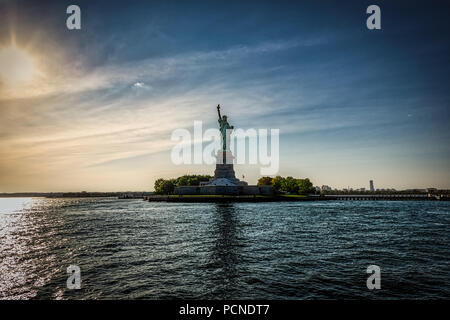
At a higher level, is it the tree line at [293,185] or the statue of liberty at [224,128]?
the statue of liberty at [224,128]

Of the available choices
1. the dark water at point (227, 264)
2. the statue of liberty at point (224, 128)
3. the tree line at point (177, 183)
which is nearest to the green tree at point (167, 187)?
the tree line at point (177, 183)

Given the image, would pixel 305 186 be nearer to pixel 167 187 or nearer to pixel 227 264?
pixel 167 187

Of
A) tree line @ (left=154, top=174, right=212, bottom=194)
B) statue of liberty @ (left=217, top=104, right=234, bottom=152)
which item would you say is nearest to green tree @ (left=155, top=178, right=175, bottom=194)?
tree line @ (left=154, top=174, right=212, bottom=194)

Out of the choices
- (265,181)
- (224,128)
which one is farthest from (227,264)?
(265,181)

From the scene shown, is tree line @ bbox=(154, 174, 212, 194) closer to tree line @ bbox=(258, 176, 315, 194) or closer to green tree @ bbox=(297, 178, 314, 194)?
tree line @ bbox=(258, 176, 315, 194)

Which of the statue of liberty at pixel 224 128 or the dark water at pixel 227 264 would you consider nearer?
the dark water at pixel 227 264

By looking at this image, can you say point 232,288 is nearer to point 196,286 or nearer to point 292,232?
point 196,286

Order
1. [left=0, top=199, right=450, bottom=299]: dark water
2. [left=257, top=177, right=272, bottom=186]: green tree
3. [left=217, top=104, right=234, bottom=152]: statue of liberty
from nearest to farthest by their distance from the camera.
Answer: [left=0, top=199, right=450, bottom=299]: dark water
[left=217, top=104, right=234, bottom=152]: statue of liberty
[left=257, top=177, right=272, bottom=186]: green tree

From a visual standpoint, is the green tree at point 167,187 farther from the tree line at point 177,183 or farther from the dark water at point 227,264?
the dark water at point 227,264

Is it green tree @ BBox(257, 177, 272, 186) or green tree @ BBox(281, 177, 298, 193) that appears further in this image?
green tree @ BBox(257, 177, 272, 186)

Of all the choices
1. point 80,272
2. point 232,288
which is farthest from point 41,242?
point 232,288

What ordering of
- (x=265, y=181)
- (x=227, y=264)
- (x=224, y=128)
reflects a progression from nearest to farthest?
(x=227, y=264)
(x=224, y=128)
(x=265, y=181)

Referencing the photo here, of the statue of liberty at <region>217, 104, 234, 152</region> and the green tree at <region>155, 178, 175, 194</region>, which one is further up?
the statue of liberty at <region>217, 104, 234, 152</region>
